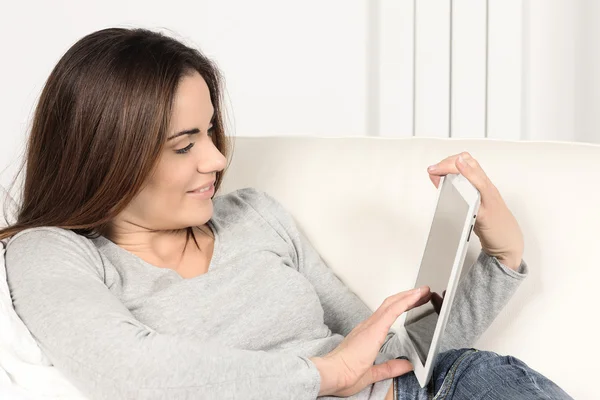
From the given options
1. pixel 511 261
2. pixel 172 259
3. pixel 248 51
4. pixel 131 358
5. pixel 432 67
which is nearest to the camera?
pixel 131 358

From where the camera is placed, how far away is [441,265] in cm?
112

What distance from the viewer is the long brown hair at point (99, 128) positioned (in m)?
1.17

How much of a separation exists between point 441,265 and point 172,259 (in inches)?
16.8

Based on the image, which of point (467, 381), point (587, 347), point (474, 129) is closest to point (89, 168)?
point (467, 381)

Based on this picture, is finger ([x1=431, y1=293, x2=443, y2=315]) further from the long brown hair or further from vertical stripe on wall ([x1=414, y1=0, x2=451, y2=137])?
vertical stripe on wall ([x1=414, y1=0, x2=451, y2=137])

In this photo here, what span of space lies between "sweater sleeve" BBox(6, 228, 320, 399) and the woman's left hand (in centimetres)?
33

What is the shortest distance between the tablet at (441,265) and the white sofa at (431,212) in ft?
0.36

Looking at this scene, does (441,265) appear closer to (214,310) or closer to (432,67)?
(214,310)

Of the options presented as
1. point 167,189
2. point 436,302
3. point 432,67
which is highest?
point 432,67

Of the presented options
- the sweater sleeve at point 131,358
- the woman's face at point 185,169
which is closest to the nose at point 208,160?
the woman's face at point 185,169

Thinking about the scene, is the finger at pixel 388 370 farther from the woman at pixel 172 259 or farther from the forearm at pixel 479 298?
the forearm at pixel 479 298

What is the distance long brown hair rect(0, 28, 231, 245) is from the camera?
117cm

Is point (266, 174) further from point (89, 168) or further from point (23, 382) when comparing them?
point (23, 382)

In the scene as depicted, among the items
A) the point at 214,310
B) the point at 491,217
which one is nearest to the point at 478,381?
the point at 491,217
